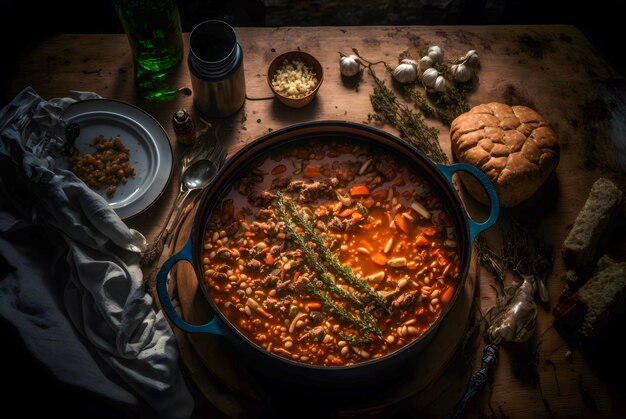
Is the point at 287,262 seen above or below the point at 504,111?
below

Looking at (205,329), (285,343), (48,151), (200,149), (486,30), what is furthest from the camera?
(486,30)

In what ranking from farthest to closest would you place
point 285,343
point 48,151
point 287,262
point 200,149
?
1. point 200,149
2. point 48,151
3. point 287,262
4. point 285,343

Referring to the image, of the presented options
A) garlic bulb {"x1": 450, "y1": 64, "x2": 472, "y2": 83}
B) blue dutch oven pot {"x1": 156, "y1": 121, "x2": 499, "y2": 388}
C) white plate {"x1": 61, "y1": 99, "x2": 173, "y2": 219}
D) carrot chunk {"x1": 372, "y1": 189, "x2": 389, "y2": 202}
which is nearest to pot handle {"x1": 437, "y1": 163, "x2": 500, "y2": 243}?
blue dutch oven pot {"x1": 156, "y1": 121, "x2": 499, "y2": 388}

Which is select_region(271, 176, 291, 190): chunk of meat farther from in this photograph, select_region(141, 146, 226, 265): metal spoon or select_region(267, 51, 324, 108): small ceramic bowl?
select_region(267, 51, 324, 108): small ceramic bowl

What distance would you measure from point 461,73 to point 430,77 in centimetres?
18

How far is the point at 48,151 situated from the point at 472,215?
2.15 metres

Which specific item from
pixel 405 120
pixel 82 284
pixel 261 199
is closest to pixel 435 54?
pixel 405 120

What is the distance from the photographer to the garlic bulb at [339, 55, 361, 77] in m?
3.00

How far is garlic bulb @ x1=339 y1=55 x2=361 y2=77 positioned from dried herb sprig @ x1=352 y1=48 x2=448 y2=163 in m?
0.11

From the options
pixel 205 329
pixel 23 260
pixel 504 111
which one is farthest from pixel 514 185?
pixel 23 260

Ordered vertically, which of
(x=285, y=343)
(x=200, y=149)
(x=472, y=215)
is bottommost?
(x=285, y=343)

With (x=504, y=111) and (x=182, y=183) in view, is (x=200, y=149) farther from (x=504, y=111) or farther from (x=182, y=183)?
(x=504, y=111)

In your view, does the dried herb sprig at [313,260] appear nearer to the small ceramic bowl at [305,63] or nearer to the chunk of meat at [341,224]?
the chunk of meat at [341,224]

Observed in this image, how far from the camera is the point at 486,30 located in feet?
10.7
